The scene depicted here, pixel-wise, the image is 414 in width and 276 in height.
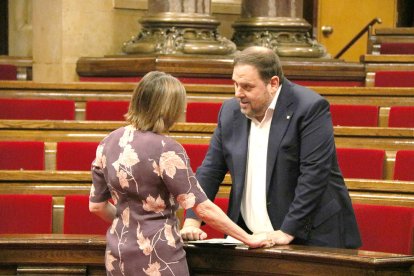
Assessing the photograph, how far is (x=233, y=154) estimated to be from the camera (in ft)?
8.23

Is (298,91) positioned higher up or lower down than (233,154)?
higher up

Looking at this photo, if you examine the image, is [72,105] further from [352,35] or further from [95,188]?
[352,35]

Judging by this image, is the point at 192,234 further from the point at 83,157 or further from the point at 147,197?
the point at 83,157

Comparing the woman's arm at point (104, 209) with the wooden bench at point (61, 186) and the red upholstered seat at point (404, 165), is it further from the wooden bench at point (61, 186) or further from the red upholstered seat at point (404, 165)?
the red upholstered seat at point (404, 165)

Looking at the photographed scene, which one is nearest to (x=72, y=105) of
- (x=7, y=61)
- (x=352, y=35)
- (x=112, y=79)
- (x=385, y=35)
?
(x=112, y=79)

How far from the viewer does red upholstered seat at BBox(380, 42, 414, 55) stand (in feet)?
22.4

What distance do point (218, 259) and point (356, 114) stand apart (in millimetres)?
2120

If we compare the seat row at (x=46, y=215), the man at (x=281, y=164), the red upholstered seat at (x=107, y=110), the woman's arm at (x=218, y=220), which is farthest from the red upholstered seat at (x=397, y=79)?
the woman's arm at (x=218, y=220)

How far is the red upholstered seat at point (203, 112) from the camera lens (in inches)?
176

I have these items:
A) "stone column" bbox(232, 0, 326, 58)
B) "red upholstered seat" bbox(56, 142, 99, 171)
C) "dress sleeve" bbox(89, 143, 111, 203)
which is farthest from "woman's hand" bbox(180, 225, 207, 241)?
"stone column" bbox(232, 0, 326, 58)

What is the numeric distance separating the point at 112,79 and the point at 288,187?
123 inches

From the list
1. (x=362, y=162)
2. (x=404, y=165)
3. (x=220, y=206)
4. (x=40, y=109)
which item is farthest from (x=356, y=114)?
(x=220, y=206)

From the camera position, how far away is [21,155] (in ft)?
12.3

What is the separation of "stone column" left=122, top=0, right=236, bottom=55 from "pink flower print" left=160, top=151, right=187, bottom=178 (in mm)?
3134
